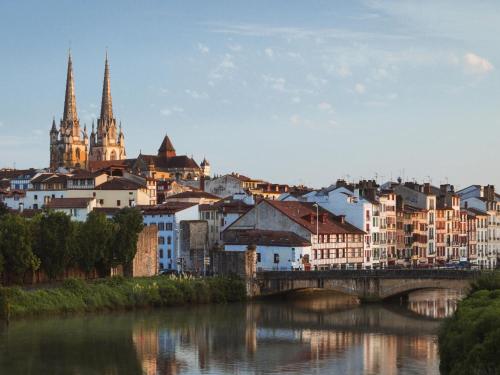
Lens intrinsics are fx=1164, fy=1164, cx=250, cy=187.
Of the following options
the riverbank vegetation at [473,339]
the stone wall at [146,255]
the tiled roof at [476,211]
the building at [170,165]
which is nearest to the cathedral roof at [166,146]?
the building at [170,165]

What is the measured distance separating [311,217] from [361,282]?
1331 cm

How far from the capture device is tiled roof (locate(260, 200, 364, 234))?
301 feet

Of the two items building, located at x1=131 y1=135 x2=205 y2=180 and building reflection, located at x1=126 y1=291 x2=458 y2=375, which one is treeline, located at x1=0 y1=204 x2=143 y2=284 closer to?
building reflection, located at x1=126 y1=291 x2=458 y2=375

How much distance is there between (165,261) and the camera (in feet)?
319

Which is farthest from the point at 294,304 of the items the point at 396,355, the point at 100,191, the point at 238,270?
the point at 100,191

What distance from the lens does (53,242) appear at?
75.2 metres

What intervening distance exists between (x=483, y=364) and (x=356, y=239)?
207 ft

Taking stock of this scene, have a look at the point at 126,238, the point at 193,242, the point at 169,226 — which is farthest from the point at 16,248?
the point at 169,226

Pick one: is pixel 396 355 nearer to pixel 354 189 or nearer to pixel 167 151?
pixel 354 189

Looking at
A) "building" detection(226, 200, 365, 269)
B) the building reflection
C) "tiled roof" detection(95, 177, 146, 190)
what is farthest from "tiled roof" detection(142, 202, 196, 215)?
the building reflection

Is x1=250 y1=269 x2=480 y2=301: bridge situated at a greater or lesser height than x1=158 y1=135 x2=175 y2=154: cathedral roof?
lesser

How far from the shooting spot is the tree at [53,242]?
246ft

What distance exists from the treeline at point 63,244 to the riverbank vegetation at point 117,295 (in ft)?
7.59

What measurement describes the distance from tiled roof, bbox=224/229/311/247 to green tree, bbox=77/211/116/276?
13.5 metres
